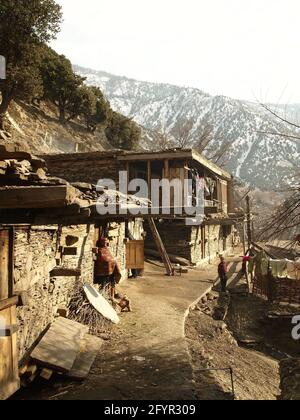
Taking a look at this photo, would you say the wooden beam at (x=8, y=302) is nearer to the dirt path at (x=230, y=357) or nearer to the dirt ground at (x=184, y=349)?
the dirt ground at (x=184, y=349)

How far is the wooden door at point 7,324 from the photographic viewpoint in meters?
5.10

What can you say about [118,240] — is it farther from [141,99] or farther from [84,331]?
[141,99]

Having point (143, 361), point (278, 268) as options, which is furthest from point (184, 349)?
point (278, 268)

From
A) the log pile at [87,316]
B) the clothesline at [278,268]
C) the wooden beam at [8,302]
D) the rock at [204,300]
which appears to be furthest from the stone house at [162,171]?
the wooden beam at [8,302]

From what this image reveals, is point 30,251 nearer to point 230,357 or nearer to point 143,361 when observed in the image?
point 143,361

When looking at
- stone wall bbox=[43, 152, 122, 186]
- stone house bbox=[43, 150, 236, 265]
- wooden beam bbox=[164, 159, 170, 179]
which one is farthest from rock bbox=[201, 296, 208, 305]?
stone wall bbox=[43, 152, 122, 186]

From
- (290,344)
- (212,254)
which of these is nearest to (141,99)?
(212,254)

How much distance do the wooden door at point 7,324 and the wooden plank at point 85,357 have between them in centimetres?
111

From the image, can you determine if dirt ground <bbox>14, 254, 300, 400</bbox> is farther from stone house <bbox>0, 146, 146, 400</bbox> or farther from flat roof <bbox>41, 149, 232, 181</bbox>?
flat roof <bbox>41, 149, 232, 181</bbox>

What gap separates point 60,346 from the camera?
6.71 m

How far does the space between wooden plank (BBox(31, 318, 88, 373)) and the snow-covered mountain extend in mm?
87103

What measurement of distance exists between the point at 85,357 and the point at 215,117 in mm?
149761

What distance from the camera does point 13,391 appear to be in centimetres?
533

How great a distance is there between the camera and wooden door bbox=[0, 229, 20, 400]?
510 cm
